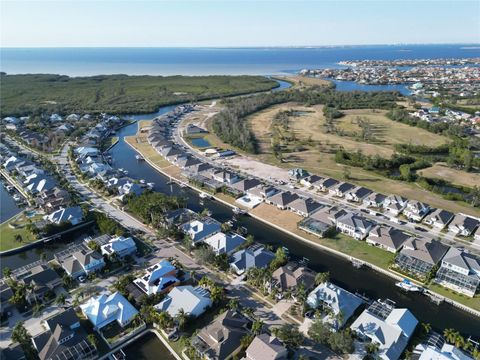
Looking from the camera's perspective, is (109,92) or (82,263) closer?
(82,263)

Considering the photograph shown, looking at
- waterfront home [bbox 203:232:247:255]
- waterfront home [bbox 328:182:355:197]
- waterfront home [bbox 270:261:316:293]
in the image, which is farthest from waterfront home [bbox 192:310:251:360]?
waterfront home [bbox 328:182:355:197]

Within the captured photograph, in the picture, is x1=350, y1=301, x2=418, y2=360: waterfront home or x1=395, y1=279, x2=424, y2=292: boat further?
x1=395, y1=279, x2=424, y2=292: boat

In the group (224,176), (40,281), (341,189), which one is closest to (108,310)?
(40,281)

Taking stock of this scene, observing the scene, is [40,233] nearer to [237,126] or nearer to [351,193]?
[351,193]

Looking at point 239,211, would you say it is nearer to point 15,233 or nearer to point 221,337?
point 221,337

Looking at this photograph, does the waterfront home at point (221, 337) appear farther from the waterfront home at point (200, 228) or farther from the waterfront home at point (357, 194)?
the waterfront home at point (357, 194)

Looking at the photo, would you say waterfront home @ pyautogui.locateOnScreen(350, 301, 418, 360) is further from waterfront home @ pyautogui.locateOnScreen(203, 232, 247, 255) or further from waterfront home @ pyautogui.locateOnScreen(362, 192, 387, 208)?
waterfront home @ pyautogui.locateOnScreen(362, 192, 387, 208)
